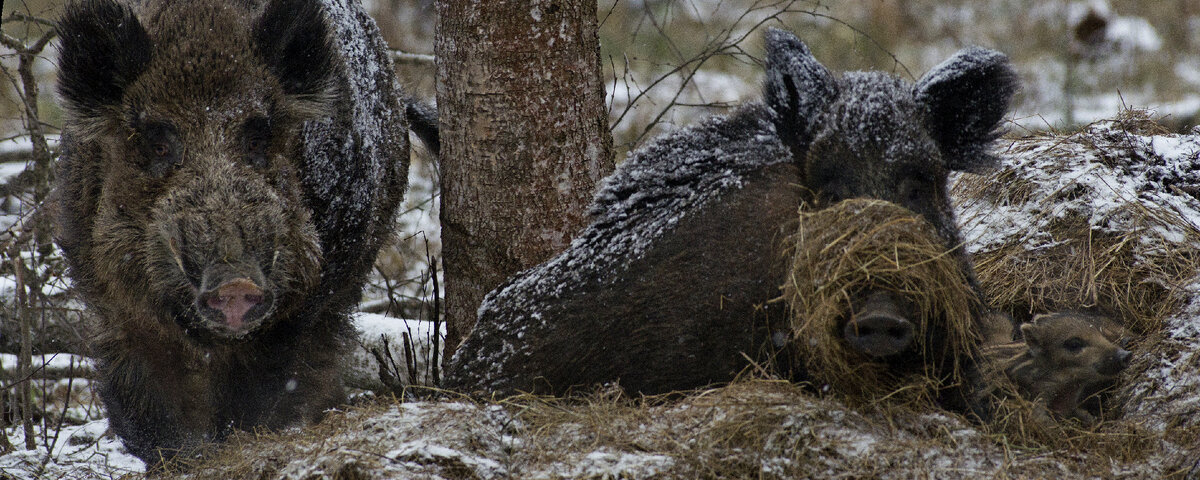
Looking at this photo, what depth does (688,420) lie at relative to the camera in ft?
10.0

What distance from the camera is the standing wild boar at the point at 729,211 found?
3277 millimetres

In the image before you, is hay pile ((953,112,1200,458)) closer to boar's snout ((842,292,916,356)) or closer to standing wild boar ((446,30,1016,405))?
boar's snout ((842,292,916,356))

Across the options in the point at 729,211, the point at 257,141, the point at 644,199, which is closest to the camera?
the point at 729,211

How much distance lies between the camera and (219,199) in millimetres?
3650

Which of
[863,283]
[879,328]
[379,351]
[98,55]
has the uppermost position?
[98,55]

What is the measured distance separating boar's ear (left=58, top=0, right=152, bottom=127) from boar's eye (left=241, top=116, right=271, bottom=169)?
0.45 meters

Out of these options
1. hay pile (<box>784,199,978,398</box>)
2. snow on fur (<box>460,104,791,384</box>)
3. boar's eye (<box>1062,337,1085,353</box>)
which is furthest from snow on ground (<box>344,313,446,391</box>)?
boar's eye (<box>1062,337,1085,353</box>)

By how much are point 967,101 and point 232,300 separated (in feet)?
8.67

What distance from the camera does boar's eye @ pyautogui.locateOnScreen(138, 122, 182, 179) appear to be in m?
3.80

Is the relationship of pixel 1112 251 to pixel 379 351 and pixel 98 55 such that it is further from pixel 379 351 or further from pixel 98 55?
pixel 98 55

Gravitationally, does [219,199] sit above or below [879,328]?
above

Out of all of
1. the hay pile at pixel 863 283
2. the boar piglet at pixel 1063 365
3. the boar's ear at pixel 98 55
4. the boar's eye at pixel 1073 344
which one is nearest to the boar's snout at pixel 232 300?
the boar's ear at pixel 98 55

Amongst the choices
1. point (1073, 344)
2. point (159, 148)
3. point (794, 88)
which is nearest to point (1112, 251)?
point (1073, 344)

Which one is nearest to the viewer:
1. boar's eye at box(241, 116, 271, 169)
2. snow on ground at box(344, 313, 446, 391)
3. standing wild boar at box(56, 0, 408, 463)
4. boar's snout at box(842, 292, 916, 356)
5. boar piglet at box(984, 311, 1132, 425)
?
boar's snout at box(842, 292, 916, 356)
